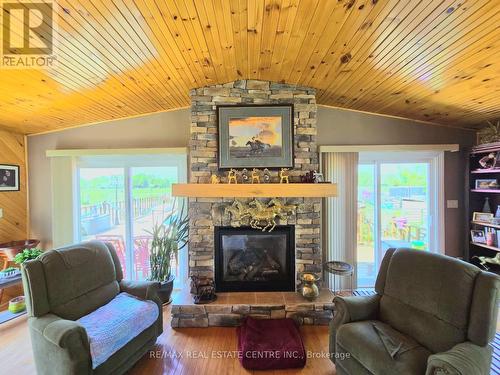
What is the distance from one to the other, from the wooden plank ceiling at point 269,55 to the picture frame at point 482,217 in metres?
1.23

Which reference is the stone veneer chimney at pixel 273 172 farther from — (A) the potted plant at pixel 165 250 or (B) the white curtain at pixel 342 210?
(B) the white curtain at pixel 342 210

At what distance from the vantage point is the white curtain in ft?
11.7

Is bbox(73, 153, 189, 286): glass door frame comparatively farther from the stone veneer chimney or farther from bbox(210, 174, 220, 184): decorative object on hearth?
bbox(210, 174, 220, 184): decorative object on hearth

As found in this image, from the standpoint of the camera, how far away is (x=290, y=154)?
3.18 m

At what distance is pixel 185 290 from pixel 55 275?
4.61ft

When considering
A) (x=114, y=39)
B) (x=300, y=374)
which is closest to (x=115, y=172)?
(x=114, y=39)

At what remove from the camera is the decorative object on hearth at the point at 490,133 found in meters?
3.10

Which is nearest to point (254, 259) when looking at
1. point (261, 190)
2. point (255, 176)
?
point (261, 190)

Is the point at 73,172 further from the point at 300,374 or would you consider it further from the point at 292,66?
the point at 300,374

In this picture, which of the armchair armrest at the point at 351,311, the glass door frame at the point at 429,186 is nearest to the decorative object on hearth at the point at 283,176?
the glass door frame at the point at 429,186

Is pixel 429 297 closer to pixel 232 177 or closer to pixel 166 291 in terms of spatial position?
pixel 232 177

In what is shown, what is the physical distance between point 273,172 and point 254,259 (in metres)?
1.13

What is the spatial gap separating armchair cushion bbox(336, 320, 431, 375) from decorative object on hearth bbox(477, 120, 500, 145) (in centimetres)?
281

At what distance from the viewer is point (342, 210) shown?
3588 millimetres
